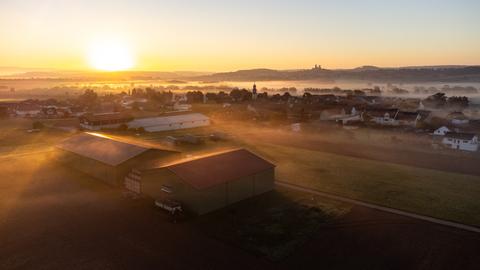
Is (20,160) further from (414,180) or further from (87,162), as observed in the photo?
(414,180)

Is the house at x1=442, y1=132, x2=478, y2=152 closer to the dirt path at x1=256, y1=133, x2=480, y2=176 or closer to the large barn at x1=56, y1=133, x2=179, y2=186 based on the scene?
the dirt path at x1=256, y1=133, x2=480, y2=176

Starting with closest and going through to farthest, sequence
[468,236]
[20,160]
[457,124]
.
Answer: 1. [468,236]
2. [20,160]
3. [457,124]

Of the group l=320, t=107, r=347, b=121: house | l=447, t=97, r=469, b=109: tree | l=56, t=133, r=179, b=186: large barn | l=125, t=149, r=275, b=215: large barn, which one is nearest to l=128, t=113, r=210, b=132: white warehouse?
l=56, t=133, r=179, b=186: large barn

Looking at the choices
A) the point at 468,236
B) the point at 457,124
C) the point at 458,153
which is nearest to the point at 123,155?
the point at 468,236

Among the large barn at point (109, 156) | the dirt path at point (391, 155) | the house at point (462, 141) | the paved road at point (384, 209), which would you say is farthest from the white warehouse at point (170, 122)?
the house at point (462, 141)

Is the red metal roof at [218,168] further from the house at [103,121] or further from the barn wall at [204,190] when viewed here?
the house at [103,121]
